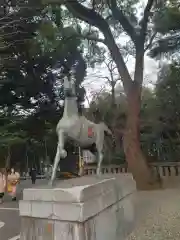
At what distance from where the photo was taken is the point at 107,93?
18.9 m

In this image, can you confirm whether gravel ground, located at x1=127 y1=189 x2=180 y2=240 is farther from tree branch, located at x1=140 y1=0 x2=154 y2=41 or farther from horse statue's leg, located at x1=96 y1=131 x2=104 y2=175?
tree branch, located at x1=140 y1=0 x2=154 y2=41

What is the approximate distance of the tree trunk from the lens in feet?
33.9

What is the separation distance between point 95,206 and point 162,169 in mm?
8943

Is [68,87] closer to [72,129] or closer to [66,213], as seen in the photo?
[72,129]

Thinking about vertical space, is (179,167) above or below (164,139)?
below

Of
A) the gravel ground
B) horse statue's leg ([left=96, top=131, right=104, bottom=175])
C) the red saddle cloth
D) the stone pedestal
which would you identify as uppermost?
the red saddle cloth

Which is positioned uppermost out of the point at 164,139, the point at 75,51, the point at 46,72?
the point at 75,51

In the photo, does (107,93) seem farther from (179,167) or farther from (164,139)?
(179,167)

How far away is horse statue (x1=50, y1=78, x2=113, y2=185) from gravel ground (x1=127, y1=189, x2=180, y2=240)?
1697 mm

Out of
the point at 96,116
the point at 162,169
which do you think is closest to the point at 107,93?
the point at 162,169

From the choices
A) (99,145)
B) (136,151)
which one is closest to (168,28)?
(136,151)

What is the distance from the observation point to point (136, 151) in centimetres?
1055

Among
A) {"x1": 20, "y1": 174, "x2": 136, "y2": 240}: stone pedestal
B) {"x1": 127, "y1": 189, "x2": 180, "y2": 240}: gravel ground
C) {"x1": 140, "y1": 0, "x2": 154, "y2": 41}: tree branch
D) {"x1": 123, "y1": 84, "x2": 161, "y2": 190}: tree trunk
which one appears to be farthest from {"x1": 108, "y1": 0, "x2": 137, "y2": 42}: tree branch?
{"x1": 20, "y1": 174, "x2": 136, "y2": 240}: stone pedestal

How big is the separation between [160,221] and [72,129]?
111 inches
